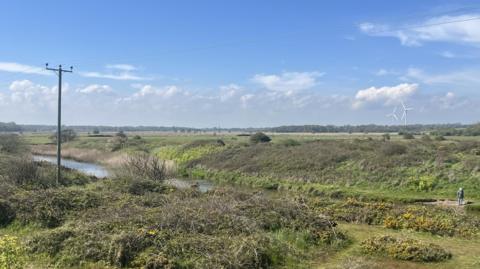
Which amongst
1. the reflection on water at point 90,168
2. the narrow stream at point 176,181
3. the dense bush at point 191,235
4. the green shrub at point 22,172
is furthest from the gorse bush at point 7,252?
the reflection on water at point 90,168

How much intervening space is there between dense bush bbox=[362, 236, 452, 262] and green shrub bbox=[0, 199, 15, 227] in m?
15.0

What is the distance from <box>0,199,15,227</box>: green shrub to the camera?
2158 cm

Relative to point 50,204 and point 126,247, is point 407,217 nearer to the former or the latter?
point 126,247

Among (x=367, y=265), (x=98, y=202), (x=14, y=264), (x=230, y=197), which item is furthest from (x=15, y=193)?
(x=367, y=265)

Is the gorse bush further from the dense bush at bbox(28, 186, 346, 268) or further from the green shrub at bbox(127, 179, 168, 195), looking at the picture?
the green shrub at bbox(127, 179, 168, 195)

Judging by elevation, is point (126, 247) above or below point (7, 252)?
below

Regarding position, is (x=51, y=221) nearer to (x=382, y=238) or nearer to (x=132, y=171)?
(x=382, y=238)

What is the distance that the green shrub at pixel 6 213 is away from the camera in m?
21.6

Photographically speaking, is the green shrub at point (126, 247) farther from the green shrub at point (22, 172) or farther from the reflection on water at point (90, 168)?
the reflection on water at point (90, 168)

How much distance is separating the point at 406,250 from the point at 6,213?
16821 millimetres

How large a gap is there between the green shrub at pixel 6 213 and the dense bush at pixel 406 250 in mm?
15038

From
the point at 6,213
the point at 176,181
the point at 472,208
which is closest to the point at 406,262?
the point at 6,213

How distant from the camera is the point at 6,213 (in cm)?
2186

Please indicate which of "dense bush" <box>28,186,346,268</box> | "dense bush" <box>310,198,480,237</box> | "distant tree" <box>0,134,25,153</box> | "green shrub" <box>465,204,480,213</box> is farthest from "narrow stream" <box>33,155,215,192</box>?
"green shrub" <box>465,204,480,213</box>
